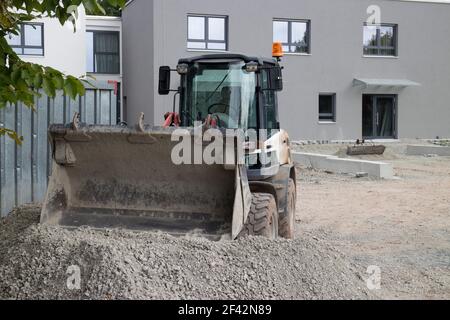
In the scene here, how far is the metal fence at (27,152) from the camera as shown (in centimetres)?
852

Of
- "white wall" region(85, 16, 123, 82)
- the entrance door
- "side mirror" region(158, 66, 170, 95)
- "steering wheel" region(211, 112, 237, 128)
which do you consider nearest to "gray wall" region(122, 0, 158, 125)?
"white wall" region(85, 16, 123, 82)

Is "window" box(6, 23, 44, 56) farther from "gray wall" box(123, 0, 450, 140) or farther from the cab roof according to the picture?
the cab roof

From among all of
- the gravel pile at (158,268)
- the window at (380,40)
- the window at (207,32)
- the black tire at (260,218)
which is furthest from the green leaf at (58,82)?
the window at (380,40)

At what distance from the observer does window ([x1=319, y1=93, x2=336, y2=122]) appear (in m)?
26.6

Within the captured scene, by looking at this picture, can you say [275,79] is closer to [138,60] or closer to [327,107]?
[138,60]

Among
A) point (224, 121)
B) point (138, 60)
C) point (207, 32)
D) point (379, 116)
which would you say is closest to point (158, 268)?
point (224, 121)

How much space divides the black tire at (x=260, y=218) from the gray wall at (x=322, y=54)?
1842 centimetres

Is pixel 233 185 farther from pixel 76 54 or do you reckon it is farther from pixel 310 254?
pixel 76 54

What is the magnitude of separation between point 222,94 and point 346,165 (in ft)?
35.7

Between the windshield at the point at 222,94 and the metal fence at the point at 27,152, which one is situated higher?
the windshield at the point at 222,94

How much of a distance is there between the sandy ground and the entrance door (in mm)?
9842

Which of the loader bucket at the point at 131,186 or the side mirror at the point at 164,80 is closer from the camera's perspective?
the loader bucket at the point at 131,186

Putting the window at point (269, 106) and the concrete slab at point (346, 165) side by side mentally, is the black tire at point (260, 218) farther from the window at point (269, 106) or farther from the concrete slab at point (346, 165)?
the concrete slab at point (346, 165)
